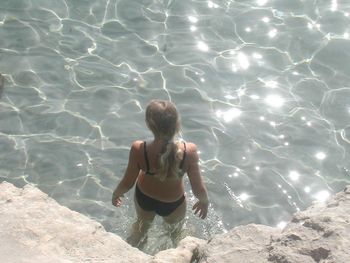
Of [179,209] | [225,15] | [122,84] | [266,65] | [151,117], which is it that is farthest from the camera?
[225,15]

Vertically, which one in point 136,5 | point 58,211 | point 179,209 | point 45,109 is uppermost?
point 136,5

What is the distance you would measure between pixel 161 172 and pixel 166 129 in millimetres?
396

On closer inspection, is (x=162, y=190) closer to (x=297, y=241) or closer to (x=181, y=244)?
(x=181, y=244)

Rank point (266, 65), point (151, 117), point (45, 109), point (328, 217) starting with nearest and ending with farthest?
point (328, 217), point (151, 117), point (45, 109), point (266, 65)

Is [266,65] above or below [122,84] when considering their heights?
above

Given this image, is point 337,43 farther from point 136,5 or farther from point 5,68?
point 5,68

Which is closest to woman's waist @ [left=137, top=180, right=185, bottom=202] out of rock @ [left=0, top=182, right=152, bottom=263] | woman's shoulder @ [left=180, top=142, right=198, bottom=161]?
woman's shoulder @ [left=180, top=142, right=198, bottom=161]

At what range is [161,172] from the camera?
4.41 meters

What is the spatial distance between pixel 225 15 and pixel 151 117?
4.70 metres

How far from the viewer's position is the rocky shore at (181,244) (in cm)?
365

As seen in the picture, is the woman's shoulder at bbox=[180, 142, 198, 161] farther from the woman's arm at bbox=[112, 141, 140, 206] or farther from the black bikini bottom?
the black bikini bottom

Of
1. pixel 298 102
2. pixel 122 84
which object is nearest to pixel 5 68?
pixel 122 84

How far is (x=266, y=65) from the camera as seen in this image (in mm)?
7695

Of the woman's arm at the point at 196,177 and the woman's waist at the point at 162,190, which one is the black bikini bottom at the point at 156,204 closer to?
the woman's waist at the point at 162,190
